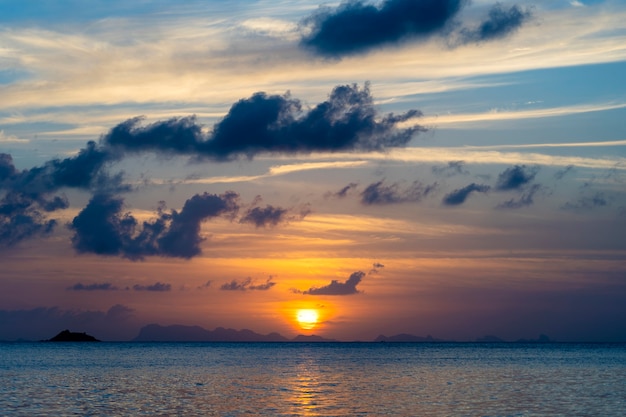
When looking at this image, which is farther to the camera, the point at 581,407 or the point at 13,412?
the point at 581,407

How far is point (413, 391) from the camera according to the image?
9481 cm

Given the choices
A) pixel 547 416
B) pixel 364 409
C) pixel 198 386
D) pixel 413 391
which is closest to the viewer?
pixel 547 416

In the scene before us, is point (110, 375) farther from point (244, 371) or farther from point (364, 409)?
point (364, 409)

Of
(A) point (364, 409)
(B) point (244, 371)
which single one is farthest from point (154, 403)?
(B) point (244, 371)

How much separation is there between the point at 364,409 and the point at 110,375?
210 ft

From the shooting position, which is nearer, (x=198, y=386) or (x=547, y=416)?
(x=547, y=416)

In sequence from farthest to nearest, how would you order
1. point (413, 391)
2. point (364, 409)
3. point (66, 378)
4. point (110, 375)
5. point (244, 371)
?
point (244, 371), point (110, 375), point (66, 378), point (413, 391), point (364, 409)

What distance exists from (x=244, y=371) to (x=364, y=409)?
6691 centimetres

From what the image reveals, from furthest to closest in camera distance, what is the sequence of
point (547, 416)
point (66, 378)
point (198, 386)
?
1. point (66, 378)
2. point (198, 386)
3. point (547, 416)

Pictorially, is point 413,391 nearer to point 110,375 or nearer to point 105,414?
point 105,414

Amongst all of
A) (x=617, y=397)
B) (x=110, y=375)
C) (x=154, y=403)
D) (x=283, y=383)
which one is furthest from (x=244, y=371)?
(x=617, y=397)

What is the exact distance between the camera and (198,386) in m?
103

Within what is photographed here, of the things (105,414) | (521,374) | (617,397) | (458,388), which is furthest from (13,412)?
(521,374)

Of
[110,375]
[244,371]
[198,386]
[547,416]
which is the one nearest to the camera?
[547,416]
